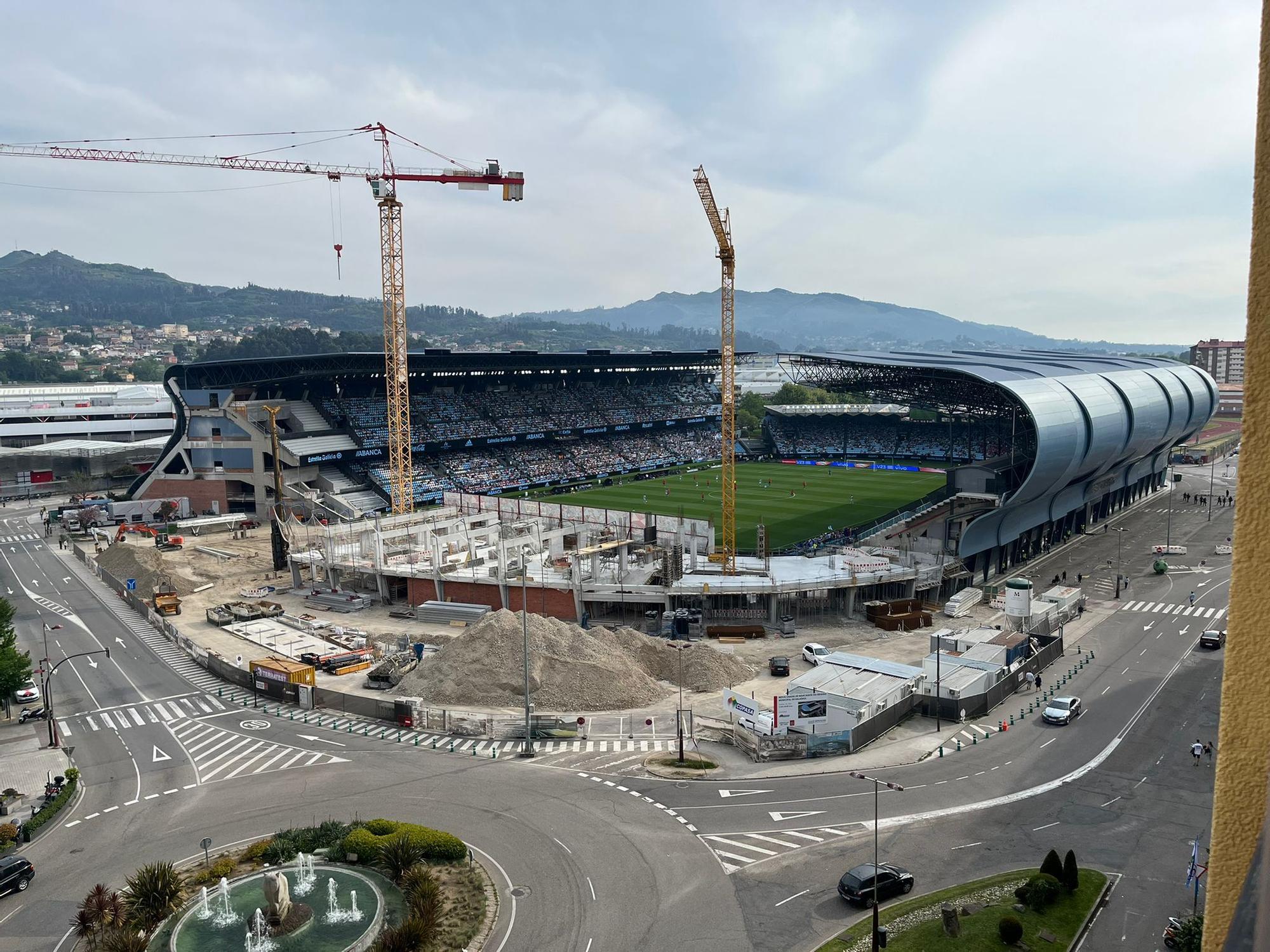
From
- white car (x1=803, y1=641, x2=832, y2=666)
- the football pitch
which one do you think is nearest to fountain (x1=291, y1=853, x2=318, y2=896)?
white car (x1=803, y1=641, x2=832, y2=666)

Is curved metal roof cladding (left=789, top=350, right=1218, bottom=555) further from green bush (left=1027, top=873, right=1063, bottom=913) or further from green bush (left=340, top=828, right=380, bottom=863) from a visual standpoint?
green bush (left=340, top=828, right=380, bottom=863)

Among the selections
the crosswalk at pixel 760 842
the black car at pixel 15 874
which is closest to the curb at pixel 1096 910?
the crosswalk at pixel 760 842

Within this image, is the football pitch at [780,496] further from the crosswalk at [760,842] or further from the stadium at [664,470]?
the crosswalk at [760,842]

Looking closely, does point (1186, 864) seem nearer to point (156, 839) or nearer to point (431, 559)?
point (156, 839)

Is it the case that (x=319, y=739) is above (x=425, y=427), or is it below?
below

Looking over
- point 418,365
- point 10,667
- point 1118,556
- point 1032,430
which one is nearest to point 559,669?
point 10,667

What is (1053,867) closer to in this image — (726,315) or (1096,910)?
(1096,910)
